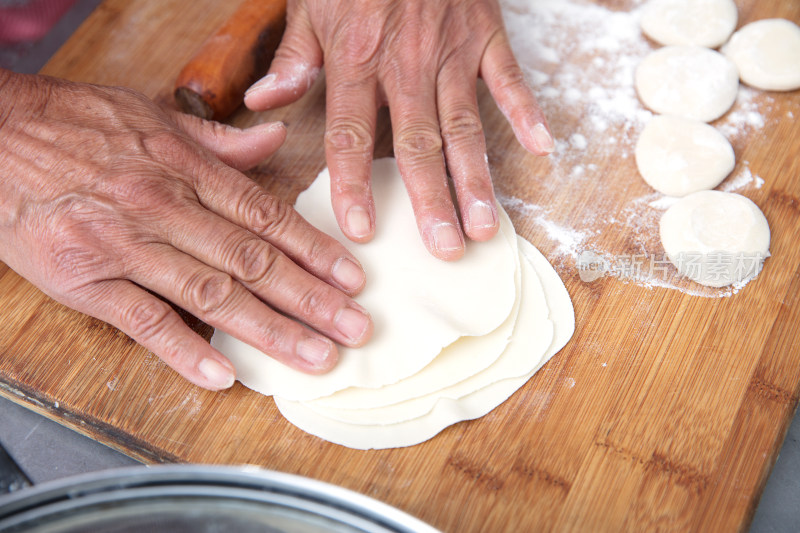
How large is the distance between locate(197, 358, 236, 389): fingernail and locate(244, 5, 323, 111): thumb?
2.09 feet

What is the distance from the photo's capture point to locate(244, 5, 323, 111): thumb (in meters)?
1.45

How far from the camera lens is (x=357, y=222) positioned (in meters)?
1.25

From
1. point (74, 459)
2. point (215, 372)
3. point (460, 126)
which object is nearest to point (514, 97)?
point (460, 126)

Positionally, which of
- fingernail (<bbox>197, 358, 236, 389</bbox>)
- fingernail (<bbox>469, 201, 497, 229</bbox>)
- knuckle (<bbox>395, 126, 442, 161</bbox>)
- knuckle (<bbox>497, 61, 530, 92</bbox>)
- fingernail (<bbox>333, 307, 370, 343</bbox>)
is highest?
knuckle (<bbox>395, 126, 442, 161</bbox>)

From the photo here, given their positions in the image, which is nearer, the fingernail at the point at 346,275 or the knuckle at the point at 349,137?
the fingernail at the point at 346,275

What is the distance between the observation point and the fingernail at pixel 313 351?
1115 millimetres

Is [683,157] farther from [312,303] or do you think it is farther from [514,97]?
[312,303]

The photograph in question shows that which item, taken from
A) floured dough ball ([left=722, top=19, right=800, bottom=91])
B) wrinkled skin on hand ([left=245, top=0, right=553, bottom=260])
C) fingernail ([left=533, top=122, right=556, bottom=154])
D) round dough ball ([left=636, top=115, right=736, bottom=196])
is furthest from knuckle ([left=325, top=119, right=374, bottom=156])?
floured dough ball ([left=722, top=19, right=800, bottom=91])

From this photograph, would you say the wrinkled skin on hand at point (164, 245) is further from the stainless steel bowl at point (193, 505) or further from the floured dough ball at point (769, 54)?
the floured dough ball at point (769, 54)

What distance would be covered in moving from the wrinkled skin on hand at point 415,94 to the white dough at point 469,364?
175mm

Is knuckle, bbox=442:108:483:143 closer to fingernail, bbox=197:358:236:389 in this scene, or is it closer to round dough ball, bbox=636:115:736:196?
round dough ball, bbox=636:115:736:196

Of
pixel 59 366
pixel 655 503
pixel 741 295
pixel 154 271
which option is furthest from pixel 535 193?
pixel 59 366

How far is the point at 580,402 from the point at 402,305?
373mm

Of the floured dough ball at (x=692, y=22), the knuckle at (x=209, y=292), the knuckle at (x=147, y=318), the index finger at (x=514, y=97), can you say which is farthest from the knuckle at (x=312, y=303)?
the floured dough ball at (x=692, y=22)
